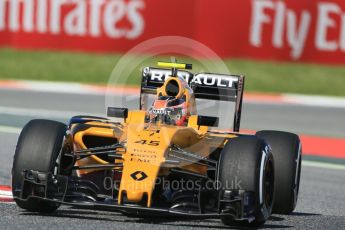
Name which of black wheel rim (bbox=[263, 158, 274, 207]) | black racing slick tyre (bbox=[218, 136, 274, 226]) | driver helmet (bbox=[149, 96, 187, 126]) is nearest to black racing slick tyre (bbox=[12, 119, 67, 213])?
driver helmet (bbox=[149, 96, 187, 126])

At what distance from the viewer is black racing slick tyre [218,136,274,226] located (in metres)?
8.02

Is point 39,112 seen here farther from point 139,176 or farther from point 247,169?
point 247,169

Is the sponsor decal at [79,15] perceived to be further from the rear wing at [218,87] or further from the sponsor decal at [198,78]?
the rear wing at [218,87]

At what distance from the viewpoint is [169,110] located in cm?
921

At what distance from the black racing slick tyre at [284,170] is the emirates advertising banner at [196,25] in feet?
41.0

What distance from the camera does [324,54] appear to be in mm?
21828

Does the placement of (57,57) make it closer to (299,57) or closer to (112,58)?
(112,58)

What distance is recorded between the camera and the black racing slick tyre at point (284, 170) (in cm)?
904

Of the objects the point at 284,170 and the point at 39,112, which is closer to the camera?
the point at 284,170

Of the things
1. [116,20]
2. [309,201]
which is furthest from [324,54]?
[309,201]

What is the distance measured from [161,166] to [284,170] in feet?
4.54

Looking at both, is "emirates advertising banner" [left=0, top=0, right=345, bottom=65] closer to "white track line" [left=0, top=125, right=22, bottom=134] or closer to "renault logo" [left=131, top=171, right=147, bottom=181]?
"white track line" [left=0, top=125, right=22, bottom=134]

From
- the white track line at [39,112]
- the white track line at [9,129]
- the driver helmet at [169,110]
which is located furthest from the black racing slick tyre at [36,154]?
the white track line at [39,112]

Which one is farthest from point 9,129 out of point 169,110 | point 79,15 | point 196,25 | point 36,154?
point 36,154
